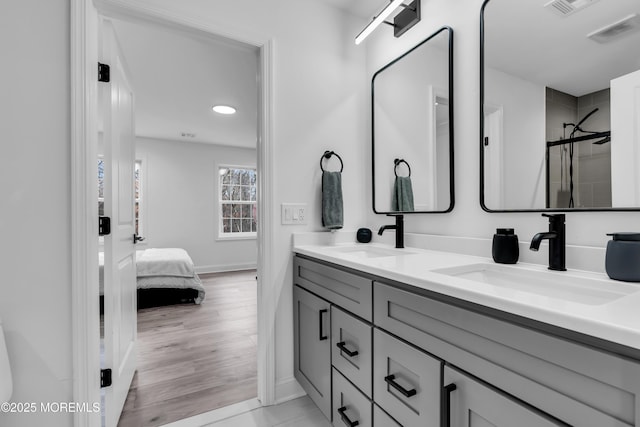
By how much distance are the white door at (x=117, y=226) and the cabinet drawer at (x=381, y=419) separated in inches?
50.7

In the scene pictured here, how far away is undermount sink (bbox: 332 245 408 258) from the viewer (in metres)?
1.67

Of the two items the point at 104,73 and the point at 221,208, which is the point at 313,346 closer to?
the point at 104,73

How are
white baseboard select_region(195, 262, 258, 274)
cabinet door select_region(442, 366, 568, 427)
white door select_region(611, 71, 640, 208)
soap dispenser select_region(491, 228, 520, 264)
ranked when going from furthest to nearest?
1. white baseboard select_region(195, 262, 258, 274)
2. soap dispenser select_region(491, 228, 520, 264)
3. white door select_region(611, 71, 640, 208)
4. cabinet door select_region(442, 366, 568, 427)

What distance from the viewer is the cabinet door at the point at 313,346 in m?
1.47

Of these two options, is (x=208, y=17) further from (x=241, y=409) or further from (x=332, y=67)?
(x=241, y=409)

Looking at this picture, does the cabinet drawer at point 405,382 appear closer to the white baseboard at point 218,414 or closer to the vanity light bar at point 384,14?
the white baseboard at point 218,414

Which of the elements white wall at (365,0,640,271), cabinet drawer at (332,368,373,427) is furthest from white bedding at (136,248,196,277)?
white wall at (365,0,640,271)

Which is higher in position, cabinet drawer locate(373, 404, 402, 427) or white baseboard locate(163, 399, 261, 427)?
cabinet drawer locate(373, 404, 402, 427)

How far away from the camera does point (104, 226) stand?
143 cm

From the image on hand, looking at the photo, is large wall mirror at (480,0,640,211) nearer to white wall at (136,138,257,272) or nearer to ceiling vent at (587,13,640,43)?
ceiling vent at (587,13,640,43)

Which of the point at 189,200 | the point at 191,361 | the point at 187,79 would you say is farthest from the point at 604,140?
the point at 189,200

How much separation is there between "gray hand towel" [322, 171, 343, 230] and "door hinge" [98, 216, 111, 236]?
3.76 ft

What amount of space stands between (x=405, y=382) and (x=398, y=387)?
36 millimetres

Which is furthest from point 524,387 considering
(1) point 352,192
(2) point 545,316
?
(1) point 352,192
